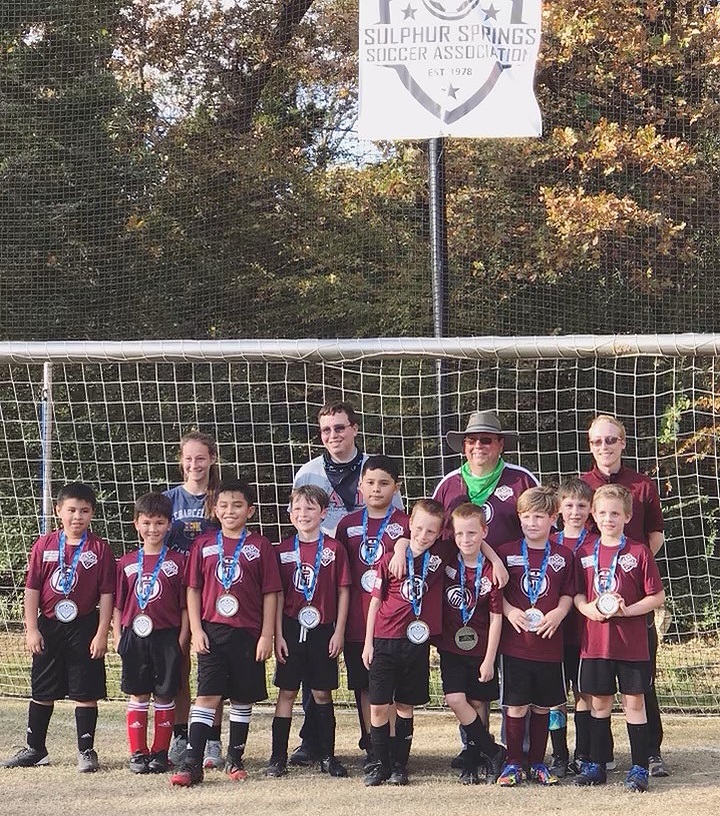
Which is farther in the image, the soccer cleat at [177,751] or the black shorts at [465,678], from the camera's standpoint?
the soccer cleat at [177,751]

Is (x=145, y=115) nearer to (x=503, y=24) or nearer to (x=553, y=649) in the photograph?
(x=503, y=24)

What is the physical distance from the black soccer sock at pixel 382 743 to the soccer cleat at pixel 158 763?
0.94m

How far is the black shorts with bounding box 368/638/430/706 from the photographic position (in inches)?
204

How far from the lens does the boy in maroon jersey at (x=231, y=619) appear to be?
5289 mm

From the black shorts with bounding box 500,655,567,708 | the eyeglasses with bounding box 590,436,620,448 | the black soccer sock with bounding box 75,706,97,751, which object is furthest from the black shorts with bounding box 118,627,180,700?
the eyeglasses with bounding box 590,436,620,448

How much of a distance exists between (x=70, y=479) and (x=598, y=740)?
289 inches

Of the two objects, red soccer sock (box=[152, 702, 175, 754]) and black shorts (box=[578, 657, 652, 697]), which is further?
red soccer sock (box=[152, 702, 175, 754])

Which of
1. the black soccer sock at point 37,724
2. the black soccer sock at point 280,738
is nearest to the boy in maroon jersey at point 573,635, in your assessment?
the black soccer sock at point 280,738

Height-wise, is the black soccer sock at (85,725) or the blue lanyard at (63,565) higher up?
the blue lanyard at (63,565)

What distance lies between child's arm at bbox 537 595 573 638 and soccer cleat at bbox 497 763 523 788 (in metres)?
0.55

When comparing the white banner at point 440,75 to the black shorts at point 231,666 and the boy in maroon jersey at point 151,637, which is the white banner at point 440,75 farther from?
the black shorts at point 231,666

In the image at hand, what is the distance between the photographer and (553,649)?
17.1 feet

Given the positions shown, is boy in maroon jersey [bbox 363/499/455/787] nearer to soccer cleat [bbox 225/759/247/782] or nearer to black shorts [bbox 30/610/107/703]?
soccer cleat [bbox 225/759/247/782]

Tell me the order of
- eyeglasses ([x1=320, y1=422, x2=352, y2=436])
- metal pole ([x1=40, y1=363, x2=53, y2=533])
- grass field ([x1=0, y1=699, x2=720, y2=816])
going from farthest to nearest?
metal pole ([x1=40, y1=363, x2=53, y2=533]) < eyeglasses ([x1=320, y1=422, x2=352, y2=436]) < grass field ([x1=0, y1=699, x2=720, y2=816])
